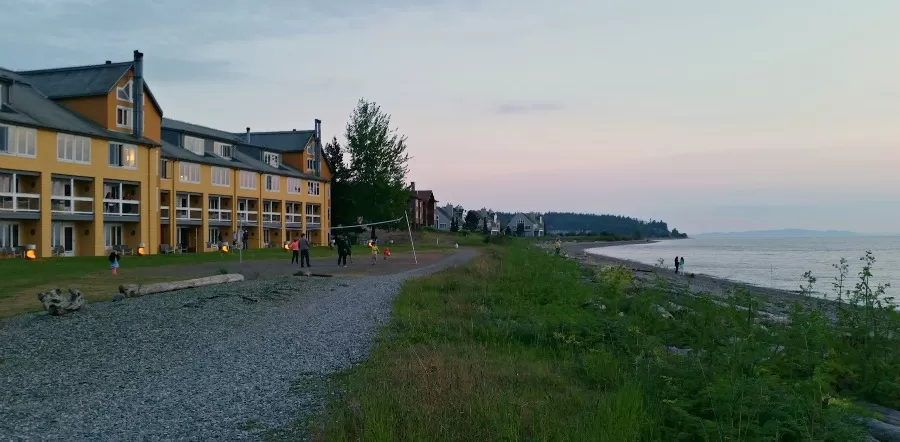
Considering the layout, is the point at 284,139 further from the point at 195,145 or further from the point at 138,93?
the point at 138,93

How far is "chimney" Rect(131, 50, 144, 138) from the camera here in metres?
43.9

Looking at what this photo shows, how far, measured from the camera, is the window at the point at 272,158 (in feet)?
216

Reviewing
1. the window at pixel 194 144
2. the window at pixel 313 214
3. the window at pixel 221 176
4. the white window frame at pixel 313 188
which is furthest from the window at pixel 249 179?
the window at pixel 313 214

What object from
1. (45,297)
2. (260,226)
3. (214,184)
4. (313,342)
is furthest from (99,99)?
(313,342)

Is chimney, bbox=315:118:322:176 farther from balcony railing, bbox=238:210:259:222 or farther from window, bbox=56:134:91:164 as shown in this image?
A: window, bbox=56:134:91:164

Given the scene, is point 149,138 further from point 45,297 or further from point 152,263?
point 45,297

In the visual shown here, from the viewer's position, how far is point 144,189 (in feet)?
144

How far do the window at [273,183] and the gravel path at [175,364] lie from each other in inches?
1741

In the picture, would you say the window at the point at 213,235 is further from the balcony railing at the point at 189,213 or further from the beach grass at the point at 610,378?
the beach grass at the point at 610,378

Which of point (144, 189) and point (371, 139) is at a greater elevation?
point (371, 139)

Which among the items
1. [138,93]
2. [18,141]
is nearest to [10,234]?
[18,141]

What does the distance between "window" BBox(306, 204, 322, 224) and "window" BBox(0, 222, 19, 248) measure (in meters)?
31.8

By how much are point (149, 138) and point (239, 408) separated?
42.4 meters

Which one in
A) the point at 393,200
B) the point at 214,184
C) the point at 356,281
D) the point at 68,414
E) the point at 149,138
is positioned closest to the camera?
the point at 68,414
